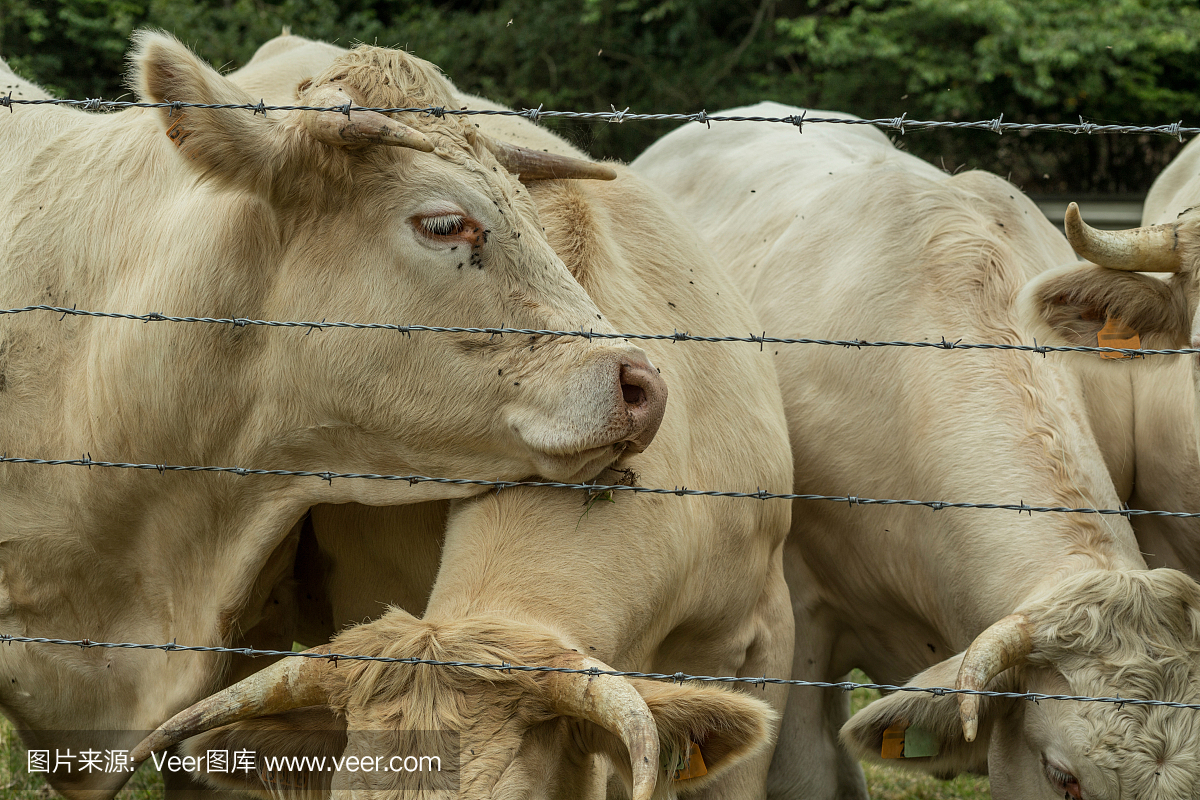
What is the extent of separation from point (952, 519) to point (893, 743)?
0.73 metres

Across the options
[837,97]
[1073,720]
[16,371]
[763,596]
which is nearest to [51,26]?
[837,97]

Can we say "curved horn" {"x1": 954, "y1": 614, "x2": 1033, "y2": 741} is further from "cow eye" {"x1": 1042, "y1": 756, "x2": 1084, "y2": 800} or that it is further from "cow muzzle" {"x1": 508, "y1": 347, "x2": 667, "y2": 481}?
"cow muzzle" {"x1": 508, "y1": 347, "x2": 667, "y2": 481}

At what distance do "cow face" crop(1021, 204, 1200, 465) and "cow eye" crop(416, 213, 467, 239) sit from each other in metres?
1.50

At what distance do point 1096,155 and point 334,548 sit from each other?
11189 millimetres

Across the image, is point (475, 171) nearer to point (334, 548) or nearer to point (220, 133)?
point (220, 133)

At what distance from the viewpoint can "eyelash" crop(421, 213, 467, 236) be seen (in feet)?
9.50

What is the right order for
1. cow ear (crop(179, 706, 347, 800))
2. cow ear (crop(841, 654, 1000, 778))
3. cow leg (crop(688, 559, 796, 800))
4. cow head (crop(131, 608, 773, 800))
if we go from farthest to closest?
cow leg (crop(688, 559, 796, 800))
cow ear (crop(841, 654, 1000, 778))
cow ear (crop(179, 706, 347, 800))
cow head (crop(131, 608, 773, 800))

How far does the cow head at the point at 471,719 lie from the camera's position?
238 centimetres

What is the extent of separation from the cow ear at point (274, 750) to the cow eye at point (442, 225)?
3.71ft

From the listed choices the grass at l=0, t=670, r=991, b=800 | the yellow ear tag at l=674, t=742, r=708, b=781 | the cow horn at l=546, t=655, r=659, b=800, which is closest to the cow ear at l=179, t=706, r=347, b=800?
the cow horn at l=546, t=655, r=659, b=800

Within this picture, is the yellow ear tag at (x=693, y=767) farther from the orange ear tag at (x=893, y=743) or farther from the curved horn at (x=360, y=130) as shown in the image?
the curved horn at (x=360, y=130)

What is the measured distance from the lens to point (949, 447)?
370 cm

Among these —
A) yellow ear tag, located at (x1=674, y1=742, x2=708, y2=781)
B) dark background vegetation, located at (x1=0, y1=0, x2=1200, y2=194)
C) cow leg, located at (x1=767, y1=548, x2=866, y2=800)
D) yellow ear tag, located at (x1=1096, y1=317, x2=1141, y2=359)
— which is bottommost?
cow leg, located at (x1=767, y1=548, x2=866, y2=800)

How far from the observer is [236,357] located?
311cm
